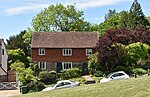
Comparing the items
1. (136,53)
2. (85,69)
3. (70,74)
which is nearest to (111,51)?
(136,53)

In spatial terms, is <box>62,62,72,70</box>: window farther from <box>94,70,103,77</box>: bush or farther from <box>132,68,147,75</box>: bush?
<box>132,68,147,75</box>: bush

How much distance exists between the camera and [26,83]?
52.2 m

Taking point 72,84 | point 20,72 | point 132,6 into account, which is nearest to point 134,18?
point 132,6

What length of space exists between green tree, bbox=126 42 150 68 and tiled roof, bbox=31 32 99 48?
8.59 meters

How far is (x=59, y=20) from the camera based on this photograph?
9100 centimetres

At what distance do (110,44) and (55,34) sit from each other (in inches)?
585

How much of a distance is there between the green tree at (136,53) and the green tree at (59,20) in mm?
30595

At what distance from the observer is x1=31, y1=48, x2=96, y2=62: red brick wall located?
220 ft

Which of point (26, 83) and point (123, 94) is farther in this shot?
point (26, 83)

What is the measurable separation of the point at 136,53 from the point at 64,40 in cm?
1340

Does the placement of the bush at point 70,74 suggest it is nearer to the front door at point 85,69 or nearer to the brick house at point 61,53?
the front door at point 85,69

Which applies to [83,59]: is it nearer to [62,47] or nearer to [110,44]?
[62,47]

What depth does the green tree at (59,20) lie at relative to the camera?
90312 millimetres

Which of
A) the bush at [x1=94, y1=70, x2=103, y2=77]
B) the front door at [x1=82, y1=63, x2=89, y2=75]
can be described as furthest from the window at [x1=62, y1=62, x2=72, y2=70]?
the bush at [x1=94, y1=70, x2=103, y2=77]
